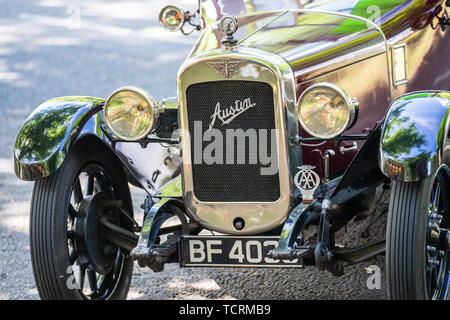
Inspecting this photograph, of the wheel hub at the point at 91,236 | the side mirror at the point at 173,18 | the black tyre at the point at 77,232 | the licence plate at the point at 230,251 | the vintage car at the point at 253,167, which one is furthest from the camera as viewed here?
the side mirror at the point at 173,18

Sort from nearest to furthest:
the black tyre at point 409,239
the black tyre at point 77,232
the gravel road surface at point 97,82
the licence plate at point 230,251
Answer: the black tyre at point 409,239, the licence plate at point 230,251, the black tyre at point 77,232, the gravel road surface at point 97,82

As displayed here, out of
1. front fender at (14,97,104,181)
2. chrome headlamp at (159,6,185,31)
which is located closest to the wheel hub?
front fender at (14,97,104,181)

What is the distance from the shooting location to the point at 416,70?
14.4ft

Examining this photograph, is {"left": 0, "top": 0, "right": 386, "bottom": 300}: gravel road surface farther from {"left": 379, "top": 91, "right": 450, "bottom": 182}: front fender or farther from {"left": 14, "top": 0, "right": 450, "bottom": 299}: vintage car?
{"left": 379, "top": 91, "right": 450, "bottom": 182}: front fender

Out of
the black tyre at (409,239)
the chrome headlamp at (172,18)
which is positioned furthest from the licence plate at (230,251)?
the chrome headlamp at (172,18)

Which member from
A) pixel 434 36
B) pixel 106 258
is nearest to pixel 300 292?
pixel 106 258

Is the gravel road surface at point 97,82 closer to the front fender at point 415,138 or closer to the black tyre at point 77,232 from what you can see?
the black tyre at point 77,232

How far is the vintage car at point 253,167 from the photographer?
10.4 feet

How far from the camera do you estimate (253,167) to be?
341 centimetres

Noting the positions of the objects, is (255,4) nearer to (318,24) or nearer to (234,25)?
(318,24)

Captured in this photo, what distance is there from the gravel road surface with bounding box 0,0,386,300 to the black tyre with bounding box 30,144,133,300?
0.35 m

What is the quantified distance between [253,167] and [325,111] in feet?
1.39

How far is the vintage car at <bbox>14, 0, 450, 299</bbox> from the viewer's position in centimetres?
316

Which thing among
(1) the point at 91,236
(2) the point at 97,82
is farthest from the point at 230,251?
(2) the point at 97,82
